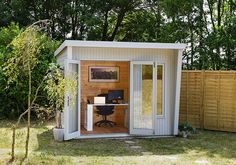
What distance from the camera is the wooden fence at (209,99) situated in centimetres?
1038

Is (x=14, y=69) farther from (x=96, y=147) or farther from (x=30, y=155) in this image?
(x=96, y=147)

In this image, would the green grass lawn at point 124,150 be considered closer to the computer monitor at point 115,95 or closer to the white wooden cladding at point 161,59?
the white wooden cladding at point 161,59

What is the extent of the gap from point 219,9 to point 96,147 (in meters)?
10.3

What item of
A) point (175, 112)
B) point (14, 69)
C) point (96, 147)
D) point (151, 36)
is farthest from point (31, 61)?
point (151, 36)

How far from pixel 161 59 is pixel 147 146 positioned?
102 inches

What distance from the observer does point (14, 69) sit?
677 cm

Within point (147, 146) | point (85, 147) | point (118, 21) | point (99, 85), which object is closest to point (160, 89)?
point (147, 146)

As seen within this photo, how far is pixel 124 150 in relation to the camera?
25.8 ft

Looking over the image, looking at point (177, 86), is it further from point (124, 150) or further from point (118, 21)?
point (118, 21)

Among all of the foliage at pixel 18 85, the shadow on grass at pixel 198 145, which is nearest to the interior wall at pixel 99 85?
the foliage at pixel 18 85

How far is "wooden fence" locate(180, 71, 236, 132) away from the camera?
10.4 m

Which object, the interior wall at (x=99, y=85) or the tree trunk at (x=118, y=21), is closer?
the interior wall at (x=99, y=85)

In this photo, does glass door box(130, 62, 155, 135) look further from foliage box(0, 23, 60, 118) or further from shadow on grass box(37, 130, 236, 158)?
foliage box(0, 23, 60, 118)

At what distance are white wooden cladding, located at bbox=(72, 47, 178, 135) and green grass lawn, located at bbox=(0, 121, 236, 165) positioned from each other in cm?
57
